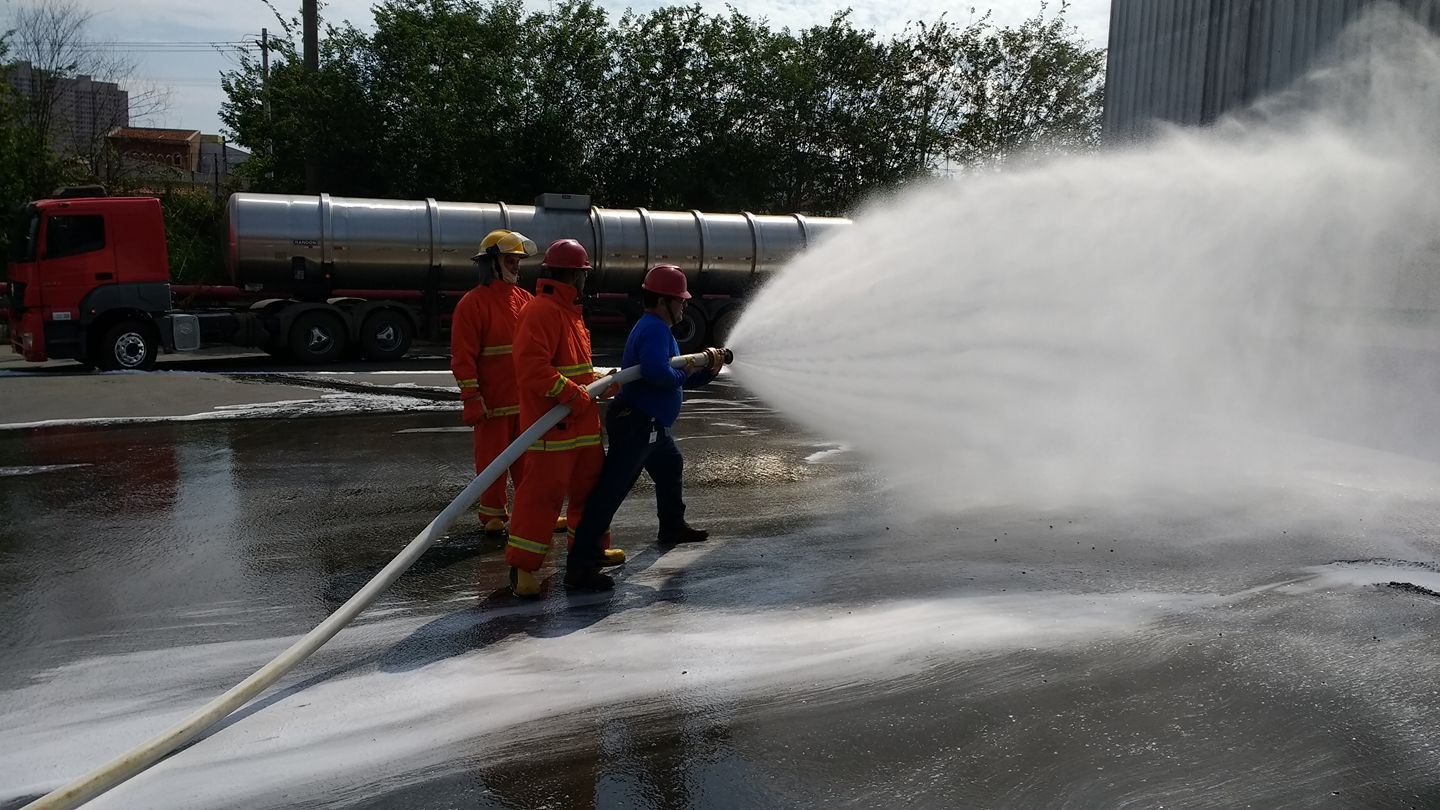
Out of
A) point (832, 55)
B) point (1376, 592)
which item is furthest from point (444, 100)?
point (1376, 592)

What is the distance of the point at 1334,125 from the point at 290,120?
2052cm

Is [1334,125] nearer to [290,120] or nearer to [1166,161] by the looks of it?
[1166,161]

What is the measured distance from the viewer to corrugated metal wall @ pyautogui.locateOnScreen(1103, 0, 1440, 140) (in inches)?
421

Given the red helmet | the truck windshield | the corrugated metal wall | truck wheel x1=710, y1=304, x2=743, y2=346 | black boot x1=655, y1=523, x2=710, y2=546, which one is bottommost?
black boot x1=655, y1=523, x2=710, y2=546

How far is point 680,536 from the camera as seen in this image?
6.06m

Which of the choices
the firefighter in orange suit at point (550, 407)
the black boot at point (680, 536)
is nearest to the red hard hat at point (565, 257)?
the firefighter in orange suit at point (550, 407)

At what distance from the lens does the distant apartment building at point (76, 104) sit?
2561 centimetres

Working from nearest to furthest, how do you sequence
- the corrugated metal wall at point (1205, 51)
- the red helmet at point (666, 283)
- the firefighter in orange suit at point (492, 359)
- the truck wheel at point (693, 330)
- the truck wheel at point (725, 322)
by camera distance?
the red helmet at point (666, 283), the firefighter in orange suit at point (492, 359), the corrugated metal wall at point (1205, 51), the truck wheel at point (693, 330), the truck wheel at point (725, 322)

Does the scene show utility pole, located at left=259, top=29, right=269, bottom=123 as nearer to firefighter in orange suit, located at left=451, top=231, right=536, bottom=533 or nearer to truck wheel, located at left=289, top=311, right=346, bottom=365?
truck wheel, located at left=289, top=311, right=346, bottom=365

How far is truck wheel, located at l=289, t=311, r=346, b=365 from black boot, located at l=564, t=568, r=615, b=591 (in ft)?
40.5

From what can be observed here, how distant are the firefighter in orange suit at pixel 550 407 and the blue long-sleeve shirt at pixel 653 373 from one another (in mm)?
250

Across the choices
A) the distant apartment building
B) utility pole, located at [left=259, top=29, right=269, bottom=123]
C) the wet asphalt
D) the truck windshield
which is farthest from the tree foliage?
the wet asphalt

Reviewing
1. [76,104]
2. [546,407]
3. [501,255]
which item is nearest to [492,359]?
[501,255]

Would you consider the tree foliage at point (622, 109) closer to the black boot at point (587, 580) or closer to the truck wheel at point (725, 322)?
the truck wheel at point (725, 322)
